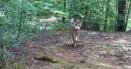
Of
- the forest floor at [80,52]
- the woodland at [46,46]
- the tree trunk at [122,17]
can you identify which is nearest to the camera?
the woodland at [46,46]

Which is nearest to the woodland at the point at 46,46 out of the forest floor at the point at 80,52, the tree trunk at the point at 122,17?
the forest floor at the point at 80,52

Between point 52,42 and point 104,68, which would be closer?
point 104,68

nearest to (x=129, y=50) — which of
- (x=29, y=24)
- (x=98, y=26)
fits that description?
(x=29, y=24)

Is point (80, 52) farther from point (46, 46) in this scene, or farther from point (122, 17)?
point (122, 17)

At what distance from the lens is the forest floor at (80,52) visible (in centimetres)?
738

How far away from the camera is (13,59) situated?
7094 millimetres

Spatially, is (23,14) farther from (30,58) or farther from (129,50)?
(129,50)

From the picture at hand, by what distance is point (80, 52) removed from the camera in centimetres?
868

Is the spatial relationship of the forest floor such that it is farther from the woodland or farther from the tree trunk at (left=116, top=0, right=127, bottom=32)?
the tree trunk at (left=116, top=0, right=127, bottom=32)

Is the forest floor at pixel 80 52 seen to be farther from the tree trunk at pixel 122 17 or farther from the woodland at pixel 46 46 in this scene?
the tree trunk at pixel 122 17

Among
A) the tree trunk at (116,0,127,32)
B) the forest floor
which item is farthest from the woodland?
the tree trunk at (116,0,127,32)

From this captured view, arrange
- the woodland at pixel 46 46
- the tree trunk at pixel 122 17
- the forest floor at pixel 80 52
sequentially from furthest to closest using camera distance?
the tree trunk at pixel 122 17
the forest floor at pixel 80 52
the woodland at pixel 46 46

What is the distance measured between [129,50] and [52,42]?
112 inches

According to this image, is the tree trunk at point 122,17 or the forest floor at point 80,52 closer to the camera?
the forest floor at point 80,52
